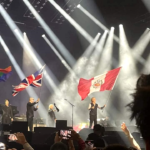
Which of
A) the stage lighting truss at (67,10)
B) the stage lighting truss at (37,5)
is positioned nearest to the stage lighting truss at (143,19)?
the stage lighting truss at (67,10)

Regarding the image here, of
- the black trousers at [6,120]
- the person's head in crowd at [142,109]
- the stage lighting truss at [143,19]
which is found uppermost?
the stage lighting truss at [143,19]

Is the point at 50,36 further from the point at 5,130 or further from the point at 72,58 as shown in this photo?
the point at 5,130

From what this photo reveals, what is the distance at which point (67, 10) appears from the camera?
1700 centimetres

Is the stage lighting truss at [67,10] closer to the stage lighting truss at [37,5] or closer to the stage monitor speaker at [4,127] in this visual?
the stage lighting truss at [37,5]

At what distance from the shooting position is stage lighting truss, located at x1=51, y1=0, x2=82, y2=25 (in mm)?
16052

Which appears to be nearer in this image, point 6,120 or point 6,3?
point 6,120

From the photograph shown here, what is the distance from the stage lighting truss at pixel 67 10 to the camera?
52.7 feet

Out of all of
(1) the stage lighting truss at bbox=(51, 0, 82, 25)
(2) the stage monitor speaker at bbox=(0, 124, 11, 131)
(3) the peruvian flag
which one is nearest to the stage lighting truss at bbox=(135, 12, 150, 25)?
(1) the stage lighting truss at bbox=(51, 0, 82, 25)

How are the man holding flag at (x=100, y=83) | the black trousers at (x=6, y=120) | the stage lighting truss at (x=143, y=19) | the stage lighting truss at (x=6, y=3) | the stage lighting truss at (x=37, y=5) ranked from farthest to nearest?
1. the stage lighting truss at (x=143, y=19)
2. the stage lighting truss at (x=37, y=5)
3. the stage lighting truss at (x=6, y=3)
4. the black trousers at (x=6, y=120)
5. the man holding flag at (x=100, y=83)

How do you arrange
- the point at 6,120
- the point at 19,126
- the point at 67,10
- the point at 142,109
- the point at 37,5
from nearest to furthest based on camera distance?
the point at 142,109
the point at 19,126
the point at 6,120
the point at 37,5
the point at 67,10

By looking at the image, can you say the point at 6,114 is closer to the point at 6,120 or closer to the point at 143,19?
the point at 6,120

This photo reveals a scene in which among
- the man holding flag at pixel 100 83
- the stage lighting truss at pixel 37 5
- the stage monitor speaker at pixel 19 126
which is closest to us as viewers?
the stage monitor speaker at pixel 19 126

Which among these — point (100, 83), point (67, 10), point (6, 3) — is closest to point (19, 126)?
point (100, 83)

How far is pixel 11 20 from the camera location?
17.8m
